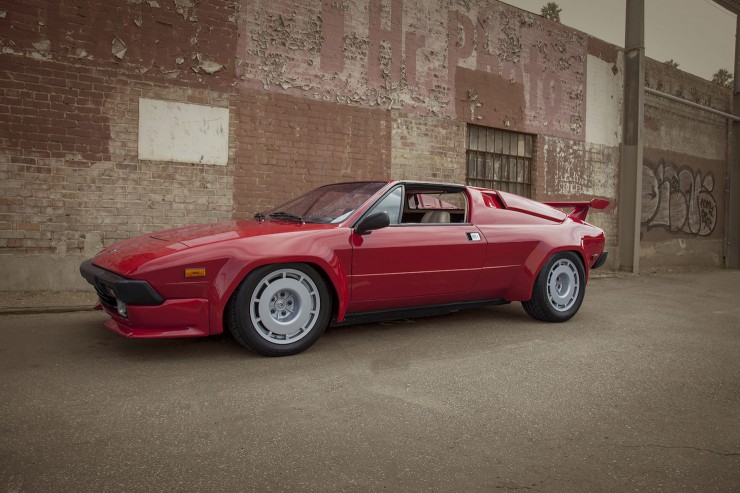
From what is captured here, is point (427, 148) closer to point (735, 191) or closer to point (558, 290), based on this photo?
point (558, 290)

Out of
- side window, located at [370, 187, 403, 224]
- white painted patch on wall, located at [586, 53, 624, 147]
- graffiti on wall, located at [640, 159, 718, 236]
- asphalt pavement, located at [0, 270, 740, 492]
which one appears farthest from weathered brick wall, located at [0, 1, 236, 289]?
graffiti on wall, located at [640, 159, 718, 236]

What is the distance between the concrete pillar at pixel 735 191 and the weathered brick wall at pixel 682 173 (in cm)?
38

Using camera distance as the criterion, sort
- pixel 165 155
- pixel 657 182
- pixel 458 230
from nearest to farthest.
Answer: pixel 458 230 < pixel 165 155 < pixel 657 182

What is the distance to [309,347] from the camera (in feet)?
13.0

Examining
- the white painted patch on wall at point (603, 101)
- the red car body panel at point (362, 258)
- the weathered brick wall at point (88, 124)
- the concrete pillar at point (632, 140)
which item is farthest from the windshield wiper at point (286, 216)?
the concrete pillar at point (632, 140)

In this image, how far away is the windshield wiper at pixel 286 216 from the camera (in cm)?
435

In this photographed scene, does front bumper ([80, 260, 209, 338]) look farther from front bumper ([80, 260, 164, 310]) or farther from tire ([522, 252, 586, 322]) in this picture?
tire ([522, 252, 586, 322])

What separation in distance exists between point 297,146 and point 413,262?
13.4 feet

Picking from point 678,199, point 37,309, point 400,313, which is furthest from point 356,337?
point 678,199

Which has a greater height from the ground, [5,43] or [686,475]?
[5,43]

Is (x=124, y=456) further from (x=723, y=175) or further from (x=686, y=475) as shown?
(x=723, y=175)

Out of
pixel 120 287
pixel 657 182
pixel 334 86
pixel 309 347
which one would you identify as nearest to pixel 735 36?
pixel 657 182

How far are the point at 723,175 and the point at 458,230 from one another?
48.9 ft

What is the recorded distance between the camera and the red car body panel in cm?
347
